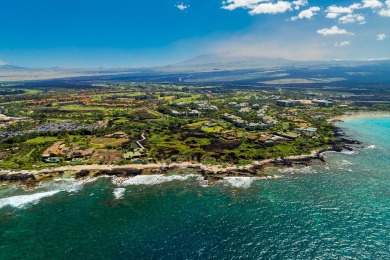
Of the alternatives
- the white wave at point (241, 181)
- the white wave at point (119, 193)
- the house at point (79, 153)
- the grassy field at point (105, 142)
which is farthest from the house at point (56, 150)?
the white wave at point (241, 181)

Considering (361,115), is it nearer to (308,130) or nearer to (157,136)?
(308,130)

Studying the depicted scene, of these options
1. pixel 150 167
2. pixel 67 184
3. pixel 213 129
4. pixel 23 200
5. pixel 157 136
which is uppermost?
pixel 157 136

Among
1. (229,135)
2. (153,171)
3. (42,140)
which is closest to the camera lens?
(153,171)

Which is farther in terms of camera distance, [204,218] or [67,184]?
[67,184]

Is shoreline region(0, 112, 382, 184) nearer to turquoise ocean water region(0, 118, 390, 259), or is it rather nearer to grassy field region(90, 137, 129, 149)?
turquoise ocean water region(0, 118, 390, 259)

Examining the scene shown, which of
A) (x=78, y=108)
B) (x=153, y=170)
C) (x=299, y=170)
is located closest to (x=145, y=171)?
(x=153, y=170)

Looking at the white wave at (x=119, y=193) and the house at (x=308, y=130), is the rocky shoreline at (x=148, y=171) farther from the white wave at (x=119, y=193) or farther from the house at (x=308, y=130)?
the house at (x=308, y=130)

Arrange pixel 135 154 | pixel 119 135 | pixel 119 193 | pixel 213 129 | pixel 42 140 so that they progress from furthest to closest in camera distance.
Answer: pixel 213 129
pixel 119 135
pixel 42 140
pixel 135 154
pixel 119 193
